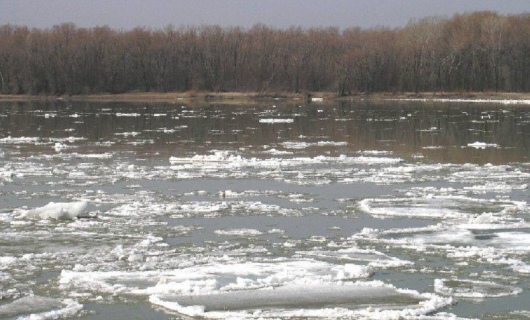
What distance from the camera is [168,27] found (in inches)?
4218

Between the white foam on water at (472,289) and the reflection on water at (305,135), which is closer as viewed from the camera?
the white foam on water at (472,289)

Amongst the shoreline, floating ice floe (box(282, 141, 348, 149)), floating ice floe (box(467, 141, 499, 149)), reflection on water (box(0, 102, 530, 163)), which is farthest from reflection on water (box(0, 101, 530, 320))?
the shoreline

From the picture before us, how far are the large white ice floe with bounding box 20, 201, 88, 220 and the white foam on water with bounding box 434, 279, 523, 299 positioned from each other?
17.7 feet

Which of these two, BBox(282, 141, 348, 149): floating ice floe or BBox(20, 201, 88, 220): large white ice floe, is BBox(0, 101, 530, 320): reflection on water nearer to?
BBox(20, 201, 88, 220): large white ice floe

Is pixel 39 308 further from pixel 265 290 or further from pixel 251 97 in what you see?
pixel 251 97

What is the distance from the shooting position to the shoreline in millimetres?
68750

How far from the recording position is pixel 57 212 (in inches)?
429

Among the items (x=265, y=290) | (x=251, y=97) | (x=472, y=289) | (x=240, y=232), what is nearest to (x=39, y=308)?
(x=265, y=290)

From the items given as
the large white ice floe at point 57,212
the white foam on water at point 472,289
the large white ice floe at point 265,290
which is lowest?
the white foam on water at point 472,289

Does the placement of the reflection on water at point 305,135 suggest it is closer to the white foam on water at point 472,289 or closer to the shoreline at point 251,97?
the white foam on water at point 472,289

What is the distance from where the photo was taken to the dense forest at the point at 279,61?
7762 centimetres

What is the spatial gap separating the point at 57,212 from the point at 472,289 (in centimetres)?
586

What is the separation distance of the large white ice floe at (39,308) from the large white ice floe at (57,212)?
3.77 m

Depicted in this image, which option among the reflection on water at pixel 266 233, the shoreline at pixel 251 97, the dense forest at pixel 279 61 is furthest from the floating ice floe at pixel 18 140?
the dense forest at pixel 279 61
